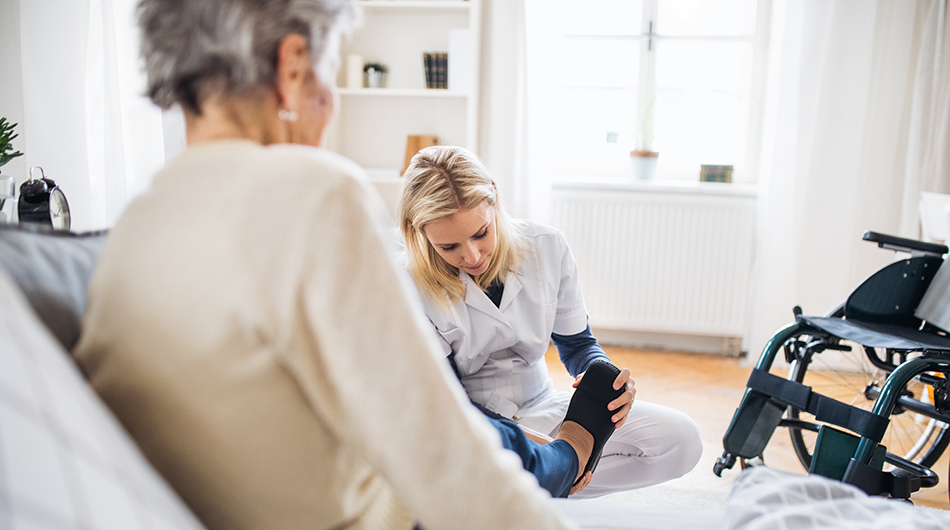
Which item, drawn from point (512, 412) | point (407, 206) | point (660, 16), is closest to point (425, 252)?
point (407, 206)

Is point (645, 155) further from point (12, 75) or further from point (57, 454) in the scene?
point (57, 454)

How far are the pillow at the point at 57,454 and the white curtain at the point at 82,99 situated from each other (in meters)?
2.10

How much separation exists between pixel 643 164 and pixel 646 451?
202 cm

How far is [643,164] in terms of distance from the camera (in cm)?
314

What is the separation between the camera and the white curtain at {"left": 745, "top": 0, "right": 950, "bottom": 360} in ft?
9.15

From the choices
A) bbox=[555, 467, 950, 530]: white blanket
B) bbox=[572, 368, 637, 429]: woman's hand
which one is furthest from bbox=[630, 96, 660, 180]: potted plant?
bbox=[555, 467, 950, 530]: white blanket

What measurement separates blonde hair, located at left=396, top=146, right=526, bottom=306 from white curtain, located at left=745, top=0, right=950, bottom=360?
6.56 ft

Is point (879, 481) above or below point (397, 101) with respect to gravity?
below

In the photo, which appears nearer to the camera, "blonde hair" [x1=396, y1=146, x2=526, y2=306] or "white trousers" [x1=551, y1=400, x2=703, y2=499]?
"blonde hair" [x1=396, y1=146, x2=526, y2=306]

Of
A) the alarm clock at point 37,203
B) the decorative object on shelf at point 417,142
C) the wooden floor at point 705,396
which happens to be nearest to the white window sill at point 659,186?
the decorative object on shelf at point 417,142

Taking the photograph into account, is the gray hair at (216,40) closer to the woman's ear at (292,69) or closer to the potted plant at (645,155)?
the woman's ear at (292,69)

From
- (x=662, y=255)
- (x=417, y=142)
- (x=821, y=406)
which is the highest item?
(x=417, y=142)

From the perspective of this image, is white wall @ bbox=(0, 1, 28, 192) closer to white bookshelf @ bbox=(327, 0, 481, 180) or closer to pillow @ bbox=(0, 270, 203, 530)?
white bookshelf @ bbox=(327, 0, 481, 180)

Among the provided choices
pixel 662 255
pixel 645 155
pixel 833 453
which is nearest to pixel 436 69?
pixel 645 155
